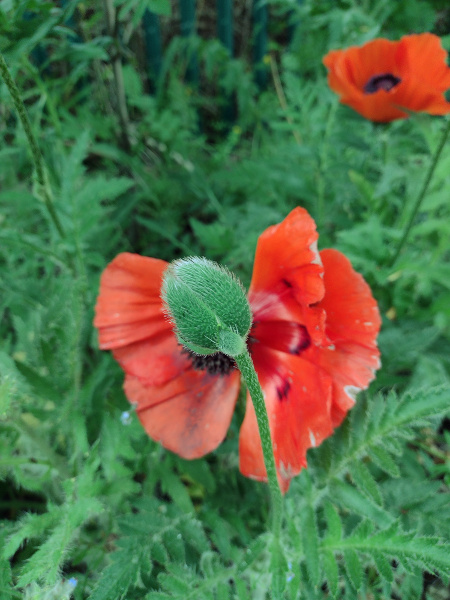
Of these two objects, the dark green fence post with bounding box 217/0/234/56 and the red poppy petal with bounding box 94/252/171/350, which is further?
the dark green fence post with bounding box 217/0/234/56

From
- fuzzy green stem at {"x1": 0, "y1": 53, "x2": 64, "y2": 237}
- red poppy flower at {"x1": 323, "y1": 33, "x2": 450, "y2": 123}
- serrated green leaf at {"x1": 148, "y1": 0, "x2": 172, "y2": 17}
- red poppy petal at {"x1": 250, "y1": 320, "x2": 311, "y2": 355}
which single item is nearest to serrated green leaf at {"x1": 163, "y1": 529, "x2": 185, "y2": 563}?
red poppy petal at {"x1": 250, "y1": 320, "x2": 311, "y2": 355}

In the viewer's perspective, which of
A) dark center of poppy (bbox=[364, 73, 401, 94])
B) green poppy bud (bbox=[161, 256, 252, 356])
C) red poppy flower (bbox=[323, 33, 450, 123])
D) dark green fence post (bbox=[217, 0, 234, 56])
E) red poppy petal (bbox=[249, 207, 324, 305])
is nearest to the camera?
green poppy bud (bbox=[161, 256, 252, 356])

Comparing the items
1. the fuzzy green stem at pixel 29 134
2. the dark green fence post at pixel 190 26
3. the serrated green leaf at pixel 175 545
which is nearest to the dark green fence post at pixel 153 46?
the dark green fence post at pixel 190 26

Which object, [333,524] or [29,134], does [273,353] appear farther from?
[29,134]

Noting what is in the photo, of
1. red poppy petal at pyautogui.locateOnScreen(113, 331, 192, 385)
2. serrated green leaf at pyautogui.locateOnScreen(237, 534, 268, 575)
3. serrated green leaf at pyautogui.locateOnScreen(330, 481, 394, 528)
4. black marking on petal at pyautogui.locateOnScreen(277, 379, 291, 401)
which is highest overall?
black marking on petal at pyautogui.locateOnScreen(277, 379, 291, 401)

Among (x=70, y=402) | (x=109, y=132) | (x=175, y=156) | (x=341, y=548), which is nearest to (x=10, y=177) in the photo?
(x=109, y=132)

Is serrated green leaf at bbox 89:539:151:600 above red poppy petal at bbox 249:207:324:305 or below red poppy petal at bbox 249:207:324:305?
below

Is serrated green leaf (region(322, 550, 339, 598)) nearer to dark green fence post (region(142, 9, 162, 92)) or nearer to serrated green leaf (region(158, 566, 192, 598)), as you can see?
serrated green leaf (region(158, 566, 192, 598))
